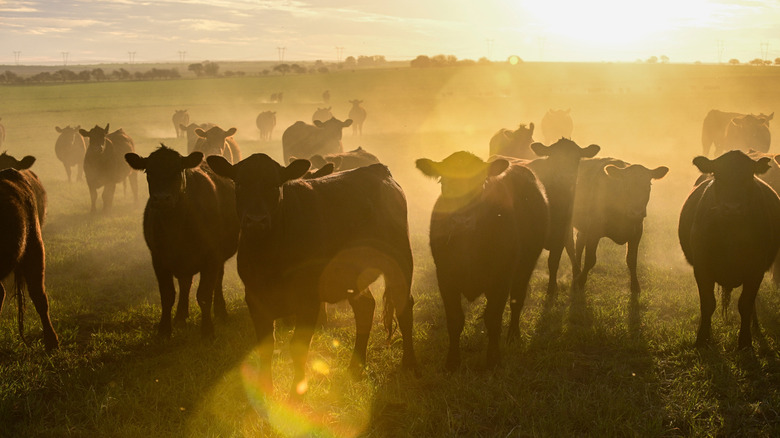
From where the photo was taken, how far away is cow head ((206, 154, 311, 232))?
14.7ft

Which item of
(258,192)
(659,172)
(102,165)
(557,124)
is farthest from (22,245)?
(557,124)

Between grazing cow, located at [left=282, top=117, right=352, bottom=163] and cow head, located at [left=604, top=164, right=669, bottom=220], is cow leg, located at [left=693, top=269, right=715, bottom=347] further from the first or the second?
grazing cow, located at [left=282, top=117, right=352, bottom=163]

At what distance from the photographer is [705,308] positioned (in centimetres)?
616

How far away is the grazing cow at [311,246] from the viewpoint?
185 inches

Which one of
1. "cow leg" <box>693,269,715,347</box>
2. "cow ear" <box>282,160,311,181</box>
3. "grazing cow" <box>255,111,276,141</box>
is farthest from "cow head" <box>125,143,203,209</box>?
"grazing cow" <box>255,111,276,141</box>

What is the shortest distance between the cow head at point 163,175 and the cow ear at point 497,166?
10.8 feet

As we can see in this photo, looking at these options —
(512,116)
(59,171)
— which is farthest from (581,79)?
(59,171)

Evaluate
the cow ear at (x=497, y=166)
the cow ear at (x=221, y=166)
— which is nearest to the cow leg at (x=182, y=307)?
the cow ear at (x=221, y=166)

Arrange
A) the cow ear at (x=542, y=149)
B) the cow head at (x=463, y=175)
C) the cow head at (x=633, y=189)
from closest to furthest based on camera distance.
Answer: the cow head at (x=463, y=175), the cow head at (x=633, y=189), the cow ear at (x=542, y=149)

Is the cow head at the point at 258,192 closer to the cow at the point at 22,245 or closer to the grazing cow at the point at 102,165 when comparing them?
the cow at the point at 22,245

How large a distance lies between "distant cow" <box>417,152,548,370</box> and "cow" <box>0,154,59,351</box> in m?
4.20

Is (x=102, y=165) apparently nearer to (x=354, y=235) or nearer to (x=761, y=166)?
(x=354, y=235)

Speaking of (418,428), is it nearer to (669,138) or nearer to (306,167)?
(306,167)

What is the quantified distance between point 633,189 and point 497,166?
3911 millimetres
